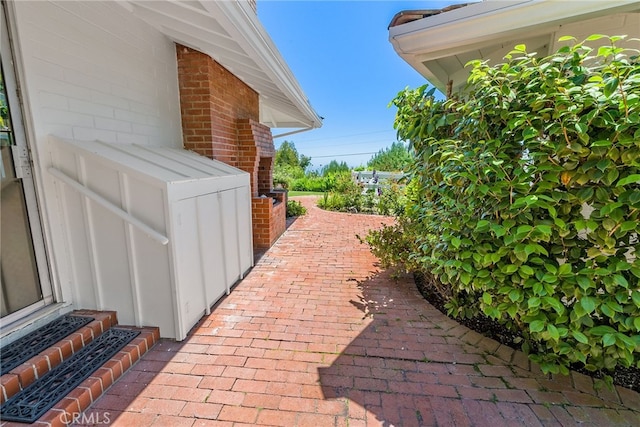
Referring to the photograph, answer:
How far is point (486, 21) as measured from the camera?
3.12 meters

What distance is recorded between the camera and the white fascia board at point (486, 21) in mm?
2688

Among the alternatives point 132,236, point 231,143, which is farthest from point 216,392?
point 231,143

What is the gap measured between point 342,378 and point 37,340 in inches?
105

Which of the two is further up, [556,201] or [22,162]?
[22,162]

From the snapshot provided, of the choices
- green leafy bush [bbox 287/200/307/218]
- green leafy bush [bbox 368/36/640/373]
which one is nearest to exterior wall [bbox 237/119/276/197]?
green leafy bush [bbox 287/200/307/218]

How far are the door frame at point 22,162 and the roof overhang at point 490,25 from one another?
4010mm

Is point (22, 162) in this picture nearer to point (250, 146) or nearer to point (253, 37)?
point (253, 37)

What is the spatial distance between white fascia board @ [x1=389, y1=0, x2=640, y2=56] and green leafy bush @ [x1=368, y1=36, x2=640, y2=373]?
0.71 m

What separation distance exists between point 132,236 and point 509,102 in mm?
3704

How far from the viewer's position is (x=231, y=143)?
18.9 feet

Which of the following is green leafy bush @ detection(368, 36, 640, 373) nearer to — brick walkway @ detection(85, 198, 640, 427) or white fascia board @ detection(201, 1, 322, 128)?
brick walkway @ detection(85, 198, 640, 427)

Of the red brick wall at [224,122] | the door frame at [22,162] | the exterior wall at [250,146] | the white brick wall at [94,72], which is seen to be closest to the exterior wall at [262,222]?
the red brick wall at [224,122]

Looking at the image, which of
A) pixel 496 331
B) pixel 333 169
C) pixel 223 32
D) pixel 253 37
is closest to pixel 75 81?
pixel 223 32

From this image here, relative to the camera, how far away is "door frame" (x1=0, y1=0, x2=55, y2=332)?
2.38 meters
